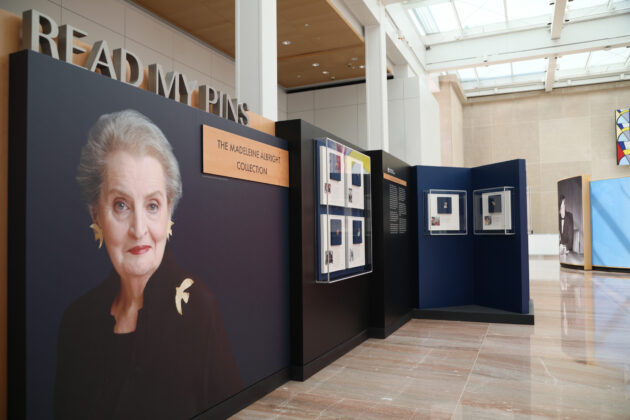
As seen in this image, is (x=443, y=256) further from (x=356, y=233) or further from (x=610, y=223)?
(x=610, y=223)

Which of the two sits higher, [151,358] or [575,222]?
[575,222]

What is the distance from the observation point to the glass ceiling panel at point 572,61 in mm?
19438

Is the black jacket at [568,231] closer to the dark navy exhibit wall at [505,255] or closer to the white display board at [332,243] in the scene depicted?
the dark navy exhibit wall at [505,255]

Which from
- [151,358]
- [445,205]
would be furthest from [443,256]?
[151,358]

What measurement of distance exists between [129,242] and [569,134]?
78.8ft

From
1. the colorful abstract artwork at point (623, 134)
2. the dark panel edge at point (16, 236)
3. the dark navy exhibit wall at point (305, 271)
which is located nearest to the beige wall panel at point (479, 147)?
the colorful abstract artwork at point (623, 134)

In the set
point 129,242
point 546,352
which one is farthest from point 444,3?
point 129,242

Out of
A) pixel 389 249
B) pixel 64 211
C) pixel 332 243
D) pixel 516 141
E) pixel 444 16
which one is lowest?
pixel 389 249

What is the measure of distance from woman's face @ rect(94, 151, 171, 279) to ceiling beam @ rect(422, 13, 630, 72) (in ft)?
48.6

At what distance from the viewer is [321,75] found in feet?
45.8

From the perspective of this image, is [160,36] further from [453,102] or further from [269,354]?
[453,102]

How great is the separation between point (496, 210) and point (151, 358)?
622 centimetres

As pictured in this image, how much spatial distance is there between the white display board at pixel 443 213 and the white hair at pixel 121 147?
5.56 meters

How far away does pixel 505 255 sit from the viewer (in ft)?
25.4
